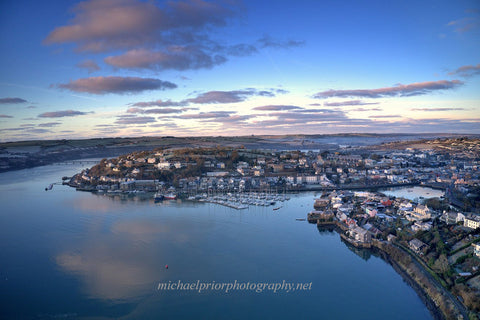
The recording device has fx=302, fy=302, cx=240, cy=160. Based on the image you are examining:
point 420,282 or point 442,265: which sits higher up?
point 442,265

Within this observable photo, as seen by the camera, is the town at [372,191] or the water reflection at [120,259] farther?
the town at [372,191]

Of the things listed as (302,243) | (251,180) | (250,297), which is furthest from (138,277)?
(251,180)

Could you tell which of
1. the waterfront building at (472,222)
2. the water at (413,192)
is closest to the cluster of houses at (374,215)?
the waterfront building at (472,222)

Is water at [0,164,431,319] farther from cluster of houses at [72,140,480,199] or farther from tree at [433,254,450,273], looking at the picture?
cluster of houses at [72,140,480,199]

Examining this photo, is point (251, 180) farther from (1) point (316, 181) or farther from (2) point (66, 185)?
(2) point (66, 185)

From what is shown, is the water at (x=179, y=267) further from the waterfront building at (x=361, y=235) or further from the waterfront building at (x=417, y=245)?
the waterfront building at (x=417, y=245)

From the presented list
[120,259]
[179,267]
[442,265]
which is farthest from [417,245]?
[120,259]

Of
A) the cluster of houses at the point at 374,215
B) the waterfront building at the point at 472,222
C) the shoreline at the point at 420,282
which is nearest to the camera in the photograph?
the shoreline at the point at 420,282

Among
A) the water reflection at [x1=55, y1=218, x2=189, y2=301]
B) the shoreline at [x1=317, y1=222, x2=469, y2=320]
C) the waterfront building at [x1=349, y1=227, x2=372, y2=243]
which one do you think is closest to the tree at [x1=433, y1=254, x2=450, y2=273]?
the shoreline at [x1=317, y1=222, x2=469, y2=320]

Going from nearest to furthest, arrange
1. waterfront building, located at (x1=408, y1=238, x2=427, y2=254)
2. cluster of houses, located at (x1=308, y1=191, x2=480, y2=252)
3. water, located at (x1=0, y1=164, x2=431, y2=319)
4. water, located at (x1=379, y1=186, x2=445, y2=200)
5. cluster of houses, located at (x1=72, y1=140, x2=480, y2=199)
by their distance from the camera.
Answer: water, located at (x1=0, y1=164, x2=431, y2=319)
waterfront building, located at (x1=408, y1=238, x2=427, y2=254)
cluster of houses, located at (x1=308, y1=191, x2=480, y2=252)
water, located at (x1=379, y1=186, x2=445, y2=200)
cluster of houses, located at (x1=72, y1=140, x2=480, y2=199)

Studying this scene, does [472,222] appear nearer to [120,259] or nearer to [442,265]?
[442,265]
